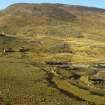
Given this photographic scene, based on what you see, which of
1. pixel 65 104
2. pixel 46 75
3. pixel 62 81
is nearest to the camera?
pixel 65 104

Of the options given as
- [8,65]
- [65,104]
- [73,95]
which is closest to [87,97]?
[73,95]

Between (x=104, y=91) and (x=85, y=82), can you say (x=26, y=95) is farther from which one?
(x=85, y=82)

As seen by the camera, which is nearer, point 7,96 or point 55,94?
point 7,96

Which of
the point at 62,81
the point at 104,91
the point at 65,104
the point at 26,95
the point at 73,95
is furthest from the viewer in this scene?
the point at 62,81

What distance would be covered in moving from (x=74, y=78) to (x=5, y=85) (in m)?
35.7

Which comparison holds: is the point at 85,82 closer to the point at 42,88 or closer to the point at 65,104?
the point at 42,88

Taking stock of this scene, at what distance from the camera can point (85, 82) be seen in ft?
414

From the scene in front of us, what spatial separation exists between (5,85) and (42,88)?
10483mm

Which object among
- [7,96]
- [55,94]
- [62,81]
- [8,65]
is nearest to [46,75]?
[62,81]

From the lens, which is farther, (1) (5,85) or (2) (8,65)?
(2) (8,65)

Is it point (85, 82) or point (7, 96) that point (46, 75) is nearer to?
point (85, 82)

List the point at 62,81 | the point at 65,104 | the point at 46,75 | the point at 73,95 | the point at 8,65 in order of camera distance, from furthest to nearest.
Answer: the point at 8,65, the point at 46,75, the point at 62,81, the point at 73,95, the point at 65,104

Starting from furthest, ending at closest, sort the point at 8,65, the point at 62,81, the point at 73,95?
the point at 8,65 → the point at 62,81 → the point at 73,95

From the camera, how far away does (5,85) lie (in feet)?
339
